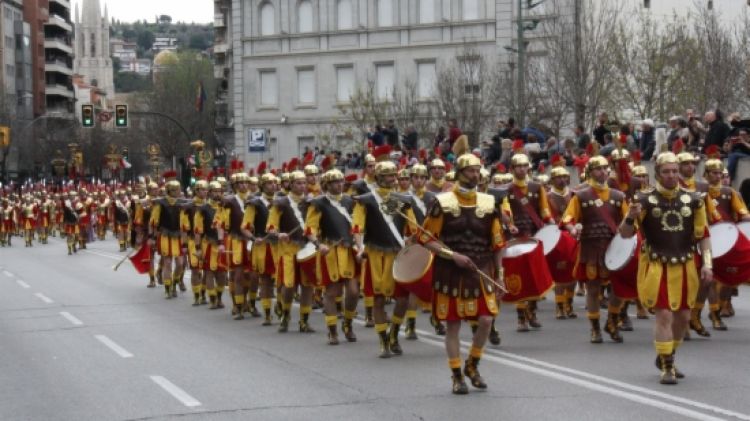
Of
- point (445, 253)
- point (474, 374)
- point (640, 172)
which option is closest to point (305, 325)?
point (640, 172)

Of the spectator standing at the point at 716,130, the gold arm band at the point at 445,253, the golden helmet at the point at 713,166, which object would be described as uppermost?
the spectator standing at the point at 716,130

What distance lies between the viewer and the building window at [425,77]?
64444 mm

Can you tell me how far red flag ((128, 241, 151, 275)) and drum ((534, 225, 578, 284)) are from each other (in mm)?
12455

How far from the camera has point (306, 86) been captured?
69312 mm

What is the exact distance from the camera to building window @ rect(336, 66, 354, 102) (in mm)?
67625

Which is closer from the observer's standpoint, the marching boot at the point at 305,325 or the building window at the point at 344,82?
the marching boot at the point at 305,325

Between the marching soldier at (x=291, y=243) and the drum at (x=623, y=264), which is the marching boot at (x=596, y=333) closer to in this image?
the drum at (x=623, y=264)

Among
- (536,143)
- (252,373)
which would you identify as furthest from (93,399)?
(536,143)

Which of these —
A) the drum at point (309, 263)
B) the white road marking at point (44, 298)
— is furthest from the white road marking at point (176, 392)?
the white road marking at point (44, 298)

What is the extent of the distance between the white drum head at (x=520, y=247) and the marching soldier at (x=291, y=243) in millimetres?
3771

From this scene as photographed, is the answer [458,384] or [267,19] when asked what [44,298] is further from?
[267,19]

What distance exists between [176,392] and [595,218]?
5700 millimetres

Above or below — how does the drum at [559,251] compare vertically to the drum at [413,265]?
below

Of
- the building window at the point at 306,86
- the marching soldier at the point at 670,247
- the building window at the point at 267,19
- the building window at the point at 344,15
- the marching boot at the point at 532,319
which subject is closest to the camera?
the marching soldier at the point at 670,247
